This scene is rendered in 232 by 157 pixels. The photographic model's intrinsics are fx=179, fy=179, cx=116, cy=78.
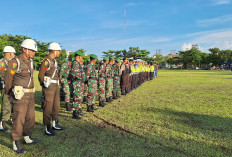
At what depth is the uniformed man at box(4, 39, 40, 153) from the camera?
10.5 ft

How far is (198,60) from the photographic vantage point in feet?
241

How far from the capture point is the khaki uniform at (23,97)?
3223mm

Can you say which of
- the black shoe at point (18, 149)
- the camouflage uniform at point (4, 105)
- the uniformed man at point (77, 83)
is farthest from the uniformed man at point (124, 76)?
the black shoe at point (18, 149)

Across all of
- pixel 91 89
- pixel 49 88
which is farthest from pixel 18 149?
pixel 91 89

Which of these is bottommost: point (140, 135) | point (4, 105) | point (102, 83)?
point (140, 135)

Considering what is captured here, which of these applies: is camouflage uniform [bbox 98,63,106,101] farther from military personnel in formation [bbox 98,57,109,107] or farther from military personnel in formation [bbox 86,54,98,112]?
military personnel in formation [bbox 86,54,98,112]

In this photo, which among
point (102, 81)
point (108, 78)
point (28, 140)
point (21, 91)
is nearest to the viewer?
point (21, 91)

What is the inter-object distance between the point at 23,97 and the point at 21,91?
0.15 meters

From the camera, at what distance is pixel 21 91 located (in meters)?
3.20

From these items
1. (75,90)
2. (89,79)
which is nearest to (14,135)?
(75,90)

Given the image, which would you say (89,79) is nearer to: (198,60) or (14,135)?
(14,135)

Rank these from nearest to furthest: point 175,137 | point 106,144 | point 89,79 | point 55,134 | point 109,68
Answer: point 106,144 → point 175,137 → point 55,134 → point 89,79 → point 109,68

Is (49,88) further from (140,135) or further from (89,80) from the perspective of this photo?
(140,135)

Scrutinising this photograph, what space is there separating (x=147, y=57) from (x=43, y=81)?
196 feet
